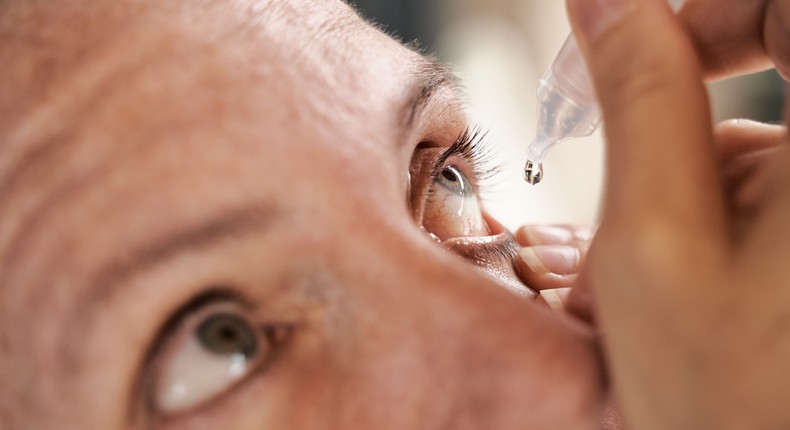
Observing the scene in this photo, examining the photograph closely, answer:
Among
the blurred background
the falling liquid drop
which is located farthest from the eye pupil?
the blurred background

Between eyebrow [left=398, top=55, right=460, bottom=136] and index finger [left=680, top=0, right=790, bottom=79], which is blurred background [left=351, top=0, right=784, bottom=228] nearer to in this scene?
eyebrow [left=398, top=55, right=460, bottom=136]

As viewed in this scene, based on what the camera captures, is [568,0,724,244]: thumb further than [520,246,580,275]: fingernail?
No

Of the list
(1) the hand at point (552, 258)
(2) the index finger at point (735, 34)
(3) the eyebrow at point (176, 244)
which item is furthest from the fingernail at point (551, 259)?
(3) the eyebrow at point (176, 244)

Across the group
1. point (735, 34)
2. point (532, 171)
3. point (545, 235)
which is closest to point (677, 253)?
point (735, 34)

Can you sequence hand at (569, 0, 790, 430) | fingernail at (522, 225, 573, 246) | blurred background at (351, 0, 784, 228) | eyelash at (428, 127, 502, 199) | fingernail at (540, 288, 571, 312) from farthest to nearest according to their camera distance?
1. blurred background at (351, 0, 784, 228)
2. fingernail at (522, 225, 573, 246)
3. eyelash at (428, 127, 502, 199)
4. fingernail at (540, 288, 571, 312)
5. hand at (569, 0, 790, 430)

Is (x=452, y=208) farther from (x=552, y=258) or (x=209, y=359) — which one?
(x=209, y=359)

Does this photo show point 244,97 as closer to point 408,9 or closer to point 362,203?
point 362,203

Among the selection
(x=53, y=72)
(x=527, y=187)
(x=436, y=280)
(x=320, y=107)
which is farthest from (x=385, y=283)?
(x=527, y=187)
